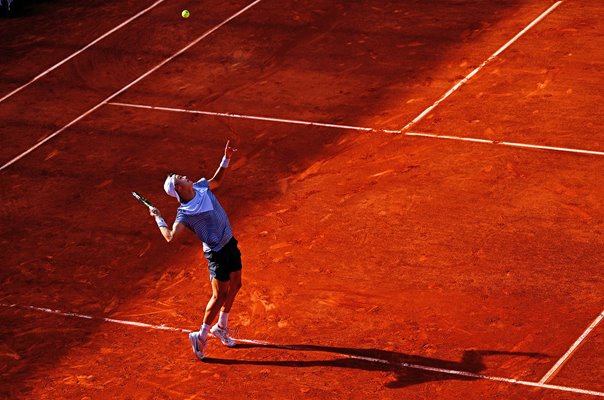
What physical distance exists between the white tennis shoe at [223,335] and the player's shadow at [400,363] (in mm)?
263

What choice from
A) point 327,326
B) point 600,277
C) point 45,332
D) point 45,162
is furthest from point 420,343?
point 45,162

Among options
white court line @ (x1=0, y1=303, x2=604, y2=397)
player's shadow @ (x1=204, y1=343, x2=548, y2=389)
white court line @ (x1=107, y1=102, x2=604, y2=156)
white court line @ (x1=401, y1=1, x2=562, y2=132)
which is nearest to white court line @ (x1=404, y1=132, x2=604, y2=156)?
white court line @ (x1=107, y1=102, x2=604, y2=156)

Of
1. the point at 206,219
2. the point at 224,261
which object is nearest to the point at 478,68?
the point at 224,261

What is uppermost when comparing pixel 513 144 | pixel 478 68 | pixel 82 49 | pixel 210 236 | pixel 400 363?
pixel 210 236

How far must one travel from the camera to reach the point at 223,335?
13750 mm

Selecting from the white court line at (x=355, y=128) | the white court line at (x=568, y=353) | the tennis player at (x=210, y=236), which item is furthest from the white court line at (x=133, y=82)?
the white court line at (x=568, y=353)

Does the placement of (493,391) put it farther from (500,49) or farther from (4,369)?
(500,49)

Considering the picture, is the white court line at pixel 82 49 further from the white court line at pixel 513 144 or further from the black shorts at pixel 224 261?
the black shorts at pixel 224 261

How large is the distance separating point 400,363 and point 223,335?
205 cm

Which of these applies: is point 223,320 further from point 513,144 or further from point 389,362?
point 513,144

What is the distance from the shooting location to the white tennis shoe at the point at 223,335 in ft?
45.0

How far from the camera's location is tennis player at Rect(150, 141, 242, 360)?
12.9m

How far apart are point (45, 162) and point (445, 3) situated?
8.98 m

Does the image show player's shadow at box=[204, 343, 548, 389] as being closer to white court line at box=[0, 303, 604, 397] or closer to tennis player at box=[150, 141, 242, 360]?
white court line at box=[0, 303, 604, 397]
